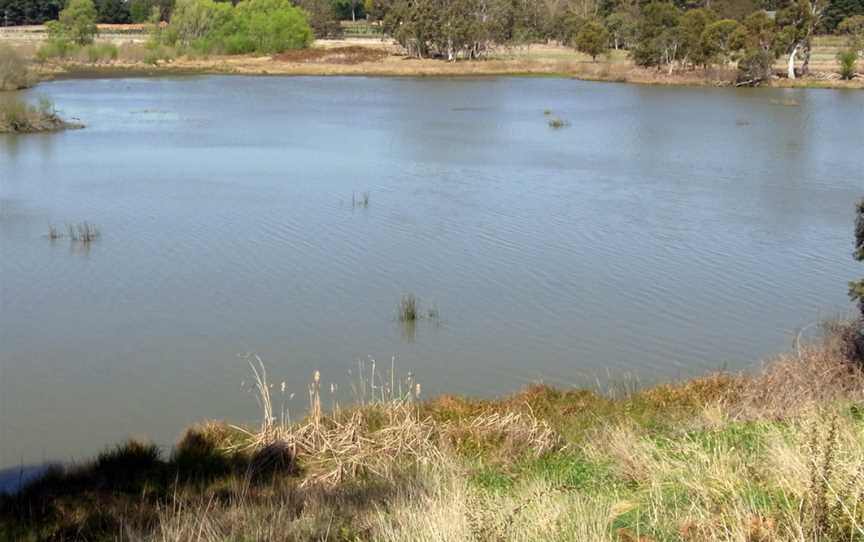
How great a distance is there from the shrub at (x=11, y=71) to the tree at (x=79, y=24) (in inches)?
1106

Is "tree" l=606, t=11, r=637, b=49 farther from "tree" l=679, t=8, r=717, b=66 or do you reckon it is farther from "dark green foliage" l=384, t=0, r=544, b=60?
"tree" l=679, t=8, r=717, b=66

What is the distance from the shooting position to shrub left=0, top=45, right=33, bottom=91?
40.7 m

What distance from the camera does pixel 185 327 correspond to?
10.7 metres

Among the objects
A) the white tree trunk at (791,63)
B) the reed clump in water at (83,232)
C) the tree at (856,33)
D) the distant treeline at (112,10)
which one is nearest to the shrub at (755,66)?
the white tree trunk at (791,63)

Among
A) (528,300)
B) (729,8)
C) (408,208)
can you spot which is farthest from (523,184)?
(729,8)

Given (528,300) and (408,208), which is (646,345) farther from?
(408,208)

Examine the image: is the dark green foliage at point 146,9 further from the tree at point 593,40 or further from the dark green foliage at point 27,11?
the tree at point 593,40

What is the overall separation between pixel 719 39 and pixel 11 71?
31199mm

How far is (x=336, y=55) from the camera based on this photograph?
68.8m

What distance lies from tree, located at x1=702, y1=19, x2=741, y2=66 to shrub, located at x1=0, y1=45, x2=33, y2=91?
98.6ft

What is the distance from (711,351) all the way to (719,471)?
5779 millimetres

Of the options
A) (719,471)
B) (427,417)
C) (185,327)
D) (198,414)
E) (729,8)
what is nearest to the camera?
(719,471)

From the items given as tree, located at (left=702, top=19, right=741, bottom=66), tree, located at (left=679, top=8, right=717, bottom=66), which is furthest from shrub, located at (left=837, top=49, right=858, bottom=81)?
tree, located at (left=679, top=8, right=717, bottom=66)

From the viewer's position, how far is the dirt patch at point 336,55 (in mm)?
66250
